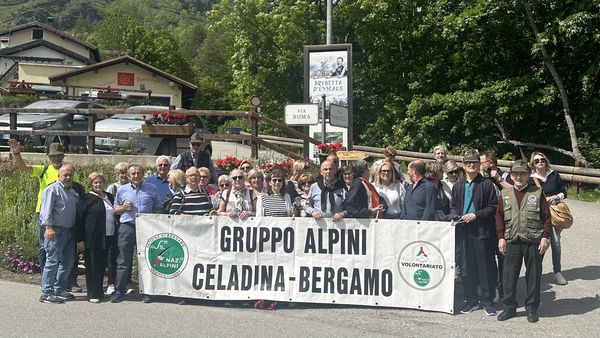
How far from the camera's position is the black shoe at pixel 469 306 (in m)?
8.18

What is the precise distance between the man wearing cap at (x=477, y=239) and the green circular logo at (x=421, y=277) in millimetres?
538

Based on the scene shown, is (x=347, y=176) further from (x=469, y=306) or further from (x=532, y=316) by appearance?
(x=532, y=316)

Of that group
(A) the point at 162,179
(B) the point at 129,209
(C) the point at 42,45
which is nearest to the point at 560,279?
(A) the point at 162,179

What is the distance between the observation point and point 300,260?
8.56 meters

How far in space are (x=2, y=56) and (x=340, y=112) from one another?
50.3m

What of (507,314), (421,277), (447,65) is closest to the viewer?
(507,314)

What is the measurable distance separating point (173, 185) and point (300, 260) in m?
1.90

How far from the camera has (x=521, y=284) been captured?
9.53 m

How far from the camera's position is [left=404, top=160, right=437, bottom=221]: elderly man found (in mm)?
8367

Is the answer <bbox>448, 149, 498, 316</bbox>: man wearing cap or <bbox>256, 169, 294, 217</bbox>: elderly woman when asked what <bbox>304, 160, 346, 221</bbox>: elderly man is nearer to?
<bbox>256, 169, 294, 217</bbox>: elderly woman

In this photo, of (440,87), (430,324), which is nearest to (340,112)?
(430,324)

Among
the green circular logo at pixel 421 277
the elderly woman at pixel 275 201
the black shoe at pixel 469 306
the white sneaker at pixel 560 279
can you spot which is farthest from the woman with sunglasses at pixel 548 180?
the elderly woman at pixel 275 201

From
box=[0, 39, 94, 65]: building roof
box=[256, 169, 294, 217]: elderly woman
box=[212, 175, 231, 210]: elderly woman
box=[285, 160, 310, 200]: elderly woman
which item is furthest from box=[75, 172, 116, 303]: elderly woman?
box=[0, 39, 94, 65]: building roof

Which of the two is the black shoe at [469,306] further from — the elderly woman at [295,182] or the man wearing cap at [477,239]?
the elderly woman at [295,182]
